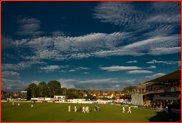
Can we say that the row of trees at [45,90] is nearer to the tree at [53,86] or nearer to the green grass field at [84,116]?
the tree at [53,86]

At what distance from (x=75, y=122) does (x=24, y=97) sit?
9731 centimetres

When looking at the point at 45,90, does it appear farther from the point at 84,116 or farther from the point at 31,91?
the point at 84,116

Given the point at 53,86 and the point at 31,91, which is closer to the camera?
the point at 31,91

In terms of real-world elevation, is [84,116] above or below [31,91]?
above

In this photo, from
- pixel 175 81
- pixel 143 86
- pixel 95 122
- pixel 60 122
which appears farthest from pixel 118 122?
pixel 143 86

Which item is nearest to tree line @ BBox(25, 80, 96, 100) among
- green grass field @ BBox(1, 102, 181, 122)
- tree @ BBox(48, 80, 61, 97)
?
tree @ BBox(48, 80, 61, 97)

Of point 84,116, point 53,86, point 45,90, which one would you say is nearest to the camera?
point 84,116

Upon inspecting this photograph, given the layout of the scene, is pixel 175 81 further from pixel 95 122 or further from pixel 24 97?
pixel 24 97

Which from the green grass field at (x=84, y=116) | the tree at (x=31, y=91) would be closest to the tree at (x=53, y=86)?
the tree at (x=31, y=91)

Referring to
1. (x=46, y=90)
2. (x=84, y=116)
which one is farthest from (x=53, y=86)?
(x=84, y=116)

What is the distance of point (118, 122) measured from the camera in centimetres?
2062

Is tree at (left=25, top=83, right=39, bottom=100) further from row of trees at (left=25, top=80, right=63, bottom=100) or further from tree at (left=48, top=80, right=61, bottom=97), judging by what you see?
tree at (left=48, top=80, right=61, bottom=97)

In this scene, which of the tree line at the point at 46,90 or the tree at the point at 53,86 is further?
the tree at the point at 53,86

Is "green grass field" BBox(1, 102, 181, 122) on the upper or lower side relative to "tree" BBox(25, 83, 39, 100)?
upper
